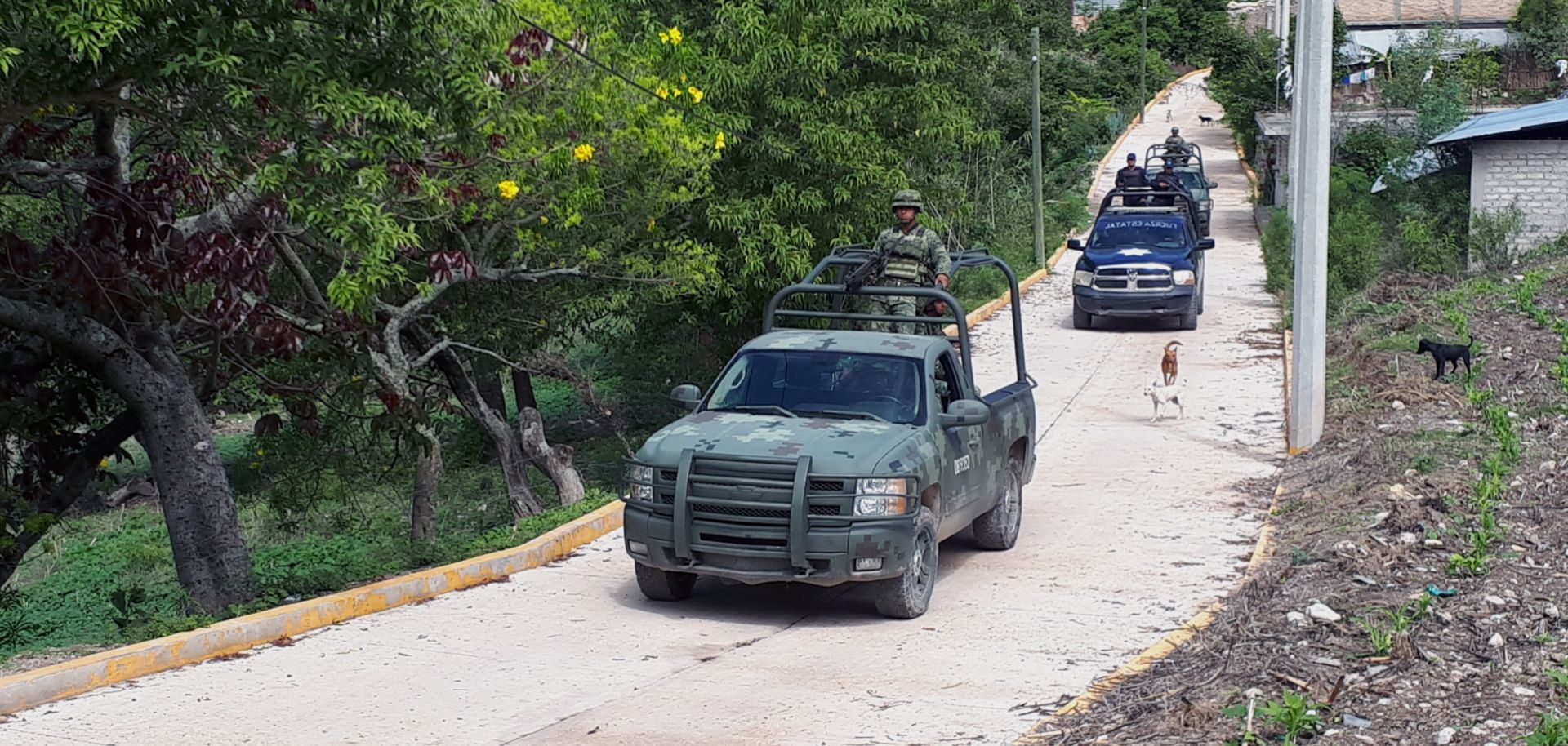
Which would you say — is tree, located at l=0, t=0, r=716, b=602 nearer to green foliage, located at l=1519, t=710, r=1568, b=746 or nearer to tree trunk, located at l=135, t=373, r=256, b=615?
tree trunk, located at l=135, t=373, r=256, b=615

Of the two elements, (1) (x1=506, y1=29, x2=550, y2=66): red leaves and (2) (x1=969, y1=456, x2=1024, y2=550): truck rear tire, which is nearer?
(2) (x1=969, y1=456, x2=1024, y2=550): truck rear tire

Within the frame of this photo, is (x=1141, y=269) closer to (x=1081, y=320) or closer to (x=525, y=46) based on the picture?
(x=1081, y=320)

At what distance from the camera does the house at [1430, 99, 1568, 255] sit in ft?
98.1

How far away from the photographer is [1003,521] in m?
12.3

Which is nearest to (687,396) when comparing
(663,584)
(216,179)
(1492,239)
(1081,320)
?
(663,584)

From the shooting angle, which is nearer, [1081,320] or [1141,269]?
[1141,269]

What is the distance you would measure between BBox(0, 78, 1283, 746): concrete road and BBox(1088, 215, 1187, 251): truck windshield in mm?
11065

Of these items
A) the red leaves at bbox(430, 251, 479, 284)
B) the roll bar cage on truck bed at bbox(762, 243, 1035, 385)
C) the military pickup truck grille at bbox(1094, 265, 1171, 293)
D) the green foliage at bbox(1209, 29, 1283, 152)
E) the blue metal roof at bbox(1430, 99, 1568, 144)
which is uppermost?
the green foliage at bbox(1209, 29, 1283, 152)

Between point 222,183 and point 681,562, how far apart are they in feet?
17.8

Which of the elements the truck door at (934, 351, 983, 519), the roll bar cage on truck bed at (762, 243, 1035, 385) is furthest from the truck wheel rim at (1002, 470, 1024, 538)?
the roll bar cage on truck bed at (762, 243, 1035, 385)

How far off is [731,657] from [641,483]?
4.53 feet

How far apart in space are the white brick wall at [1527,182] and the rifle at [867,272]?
65.6 ft

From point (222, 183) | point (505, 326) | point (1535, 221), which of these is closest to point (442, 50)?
point (222, 183)

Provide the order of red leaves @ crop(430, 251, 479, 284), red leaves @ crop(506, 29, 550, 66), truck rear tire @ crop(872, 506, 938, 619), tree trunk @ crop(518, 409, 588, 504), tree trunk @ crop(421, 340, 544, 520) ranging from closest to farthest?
truck rear tire @ crop(872, 506, 938, 619) < red leaves @ crop(430, 251, 479, 284) < red leaves @ crop(506, 29, 550, 66) < tree trunk @ crop(518, 409, 588, 504) < tree trunk @ crop(421, 340, 544, 520)
